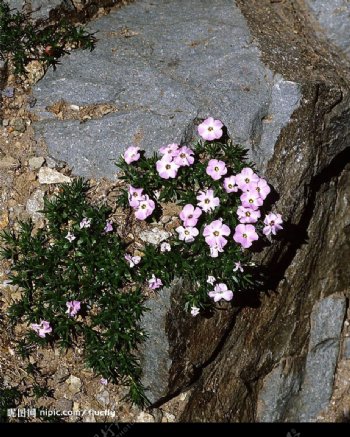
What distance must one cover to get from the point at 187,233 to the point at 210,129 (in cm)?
103

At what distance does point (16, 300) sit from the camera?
5.25 metres

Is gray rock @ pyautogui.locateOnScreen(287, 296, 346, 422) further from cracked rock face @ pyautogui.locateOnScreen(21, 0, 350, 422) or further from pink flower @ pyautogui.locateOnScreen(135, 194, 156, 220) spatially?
pink flower @ pyautogui.locateOnScreen(135, 194, 156, 220)

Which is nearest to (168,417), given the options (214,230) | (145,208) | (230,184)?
(214,230)

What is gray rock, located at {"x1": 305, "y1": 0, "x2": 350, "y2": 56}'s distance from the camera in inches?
262

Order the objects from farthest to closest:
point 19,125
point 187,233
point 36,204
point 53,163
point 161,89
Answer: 1. point 161,89
2. point 19,125
3. point 53,163
4. point 36,204
5. point 187,233

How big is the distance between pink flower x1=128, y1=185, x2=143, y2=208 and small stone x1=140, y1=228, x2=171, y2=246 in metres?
0.33

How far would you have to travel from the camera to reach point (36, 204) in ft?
17.9

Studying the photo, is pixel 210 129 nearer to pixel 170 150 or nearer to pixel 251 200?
pixel 170 150

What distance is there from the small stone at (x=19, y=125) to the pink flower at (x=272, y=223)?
8.29 ft

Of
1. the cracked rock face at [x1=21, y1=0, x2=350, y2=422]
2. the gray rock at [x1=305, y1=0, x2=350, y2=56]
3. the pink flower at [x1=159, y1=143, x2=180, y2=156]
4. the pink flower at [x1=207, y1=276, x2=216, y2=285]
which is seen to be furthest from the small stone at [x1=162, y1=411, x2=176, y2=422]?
the gray rock at [x1=305, y1=0, x2=350, y2=56]

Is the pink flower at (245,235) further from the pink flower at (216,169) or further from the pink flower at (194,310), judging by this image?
the pink flower at (194,310)

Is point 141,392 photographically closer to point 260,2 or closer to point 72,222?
point 72,222

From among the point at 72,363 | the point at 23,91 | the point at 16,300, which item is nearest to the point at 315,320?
the point at 72,363

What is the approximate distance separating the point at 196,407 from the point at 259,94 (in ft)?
10.2
